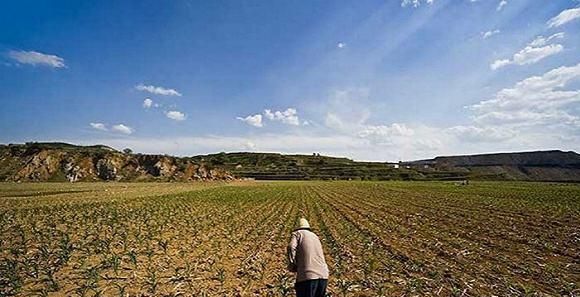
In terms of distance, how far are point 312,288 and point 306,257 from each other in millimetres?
481

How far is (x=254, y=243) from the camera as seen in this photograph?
15922mm

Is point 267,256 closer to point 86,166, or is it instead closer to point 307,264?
point 307,264

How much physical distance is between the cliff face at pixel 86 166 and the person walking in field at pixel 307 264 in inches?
3812

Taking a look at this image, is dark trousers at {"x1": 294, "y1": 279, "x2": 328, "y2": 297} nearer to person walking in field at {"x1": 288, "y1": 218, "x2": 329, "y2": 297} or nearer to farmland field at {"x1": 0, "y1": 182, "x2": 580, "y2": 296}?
person walking in field at {"x1": 288, "y1": 218, "x2": 329, "y2": 297}

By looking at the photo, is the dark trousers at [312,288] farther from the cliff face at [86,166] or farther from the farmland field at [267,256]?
the cliff face at [86,166]

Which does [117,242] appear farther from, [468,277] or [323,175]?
[323,175]

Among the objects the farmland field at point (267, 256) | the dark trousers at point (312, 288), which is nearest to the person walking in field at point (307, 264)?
the dark trousers at point (312, 288)

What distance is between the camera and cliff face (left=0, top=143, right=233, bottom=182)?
89.7m

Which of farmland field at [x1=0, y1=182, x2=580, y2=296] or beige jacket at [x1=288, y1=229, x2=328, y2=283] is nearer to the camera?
beige jacket at [x1=288, y1=229, x2=328, y2=283]

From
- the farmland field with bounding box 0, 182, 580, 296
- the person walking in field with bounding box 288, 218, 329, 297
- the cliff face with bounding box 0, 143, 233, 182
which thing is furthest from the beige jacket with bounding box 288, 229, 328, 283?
the cliff face with bounding box 0, 143, 233, 182

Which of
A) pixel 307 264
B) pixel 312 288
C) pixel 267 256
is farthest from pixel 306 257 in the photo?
pixel 267 256

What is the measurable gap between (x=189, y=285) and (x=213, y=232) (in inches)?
357

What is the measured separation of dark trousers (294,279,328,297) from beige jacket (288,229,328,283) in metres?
0.07

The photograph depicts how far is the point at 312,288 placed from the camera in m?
5.96
